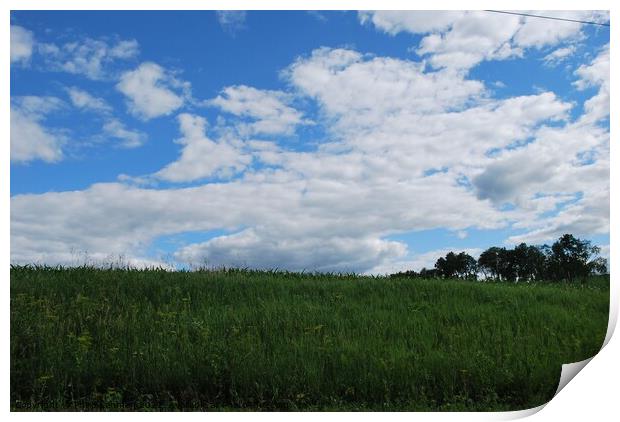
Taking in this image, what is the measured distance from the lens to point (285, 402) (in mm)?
7203

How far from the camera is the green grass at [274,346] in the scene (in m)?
7.32

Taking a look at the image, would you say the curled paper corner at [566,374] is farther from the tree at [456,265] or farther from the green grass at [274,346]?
the tree at [456,265]

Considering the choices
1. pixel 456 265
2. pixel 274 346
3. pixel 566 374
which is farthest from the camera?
pixel 456 265

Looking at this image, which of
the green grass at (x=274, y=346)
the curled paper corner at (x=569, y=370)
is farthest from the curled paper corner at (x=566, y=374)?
the green grass at (x=274, y=346)

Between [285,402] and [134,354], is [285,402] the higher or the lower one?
the lower one

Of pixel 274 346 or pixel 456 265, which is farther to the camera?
pixel 456 265

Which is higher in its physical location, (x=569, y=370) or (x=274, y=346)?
(x=274, y=346)

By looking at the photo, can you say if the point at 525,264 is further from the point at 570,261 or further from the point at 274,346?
the point at 274,346

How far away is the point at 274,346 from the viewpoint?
8.13 m

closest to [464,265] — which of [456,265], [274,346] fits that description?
[456,265]

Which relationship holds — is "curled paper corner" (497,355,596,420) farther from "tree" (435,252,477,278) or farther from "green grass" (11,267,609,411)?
"tree" (435,252,477,278)
